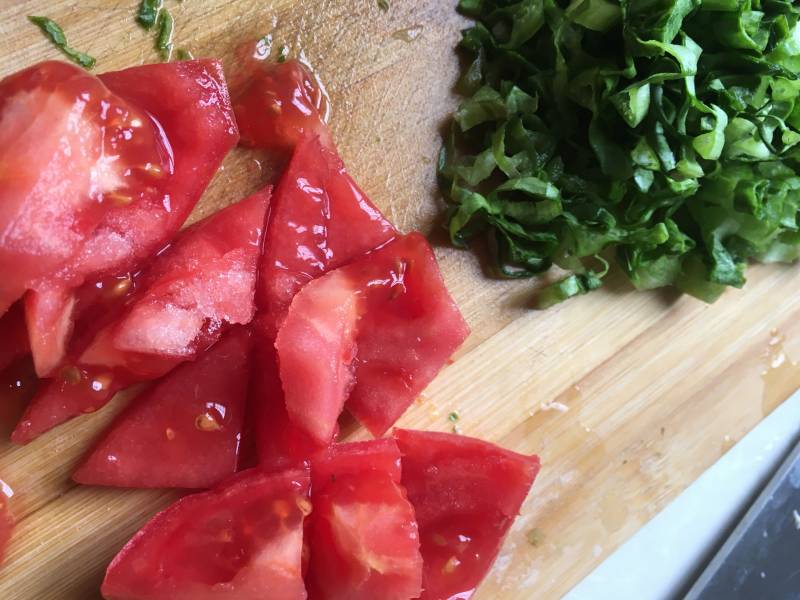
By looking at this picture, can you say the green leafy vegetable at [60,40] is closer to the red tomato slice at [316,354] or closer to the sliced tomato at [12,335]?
the sliced tomato at [12,335]

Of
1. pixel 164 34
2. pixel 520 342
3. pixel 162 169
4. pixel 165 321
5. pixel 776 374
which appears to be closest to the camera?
pixel 165 321

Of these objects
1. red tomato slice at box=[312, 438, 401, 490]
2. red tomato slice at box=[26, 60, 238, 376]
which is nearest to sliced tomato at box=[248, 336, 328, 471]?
red tomato slice at box=[312, 438, 401, 490]

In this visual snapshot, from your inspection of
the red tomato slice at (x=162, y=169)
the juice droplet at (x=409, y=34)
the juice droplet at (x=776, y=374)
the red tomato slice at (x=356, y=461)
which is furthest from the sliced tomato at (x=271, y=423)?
the juice droplet at (x=776, y=374)

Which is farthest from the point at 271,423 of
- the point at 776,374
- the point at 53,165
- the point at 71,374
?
the point at 776,374

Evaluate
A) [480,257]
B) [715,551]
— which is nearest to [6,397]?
[480,257]

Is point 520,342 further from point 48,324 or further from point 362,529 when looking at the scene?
point 48,324

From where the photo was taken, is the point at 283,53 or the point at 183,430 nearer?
the point at 183,430
